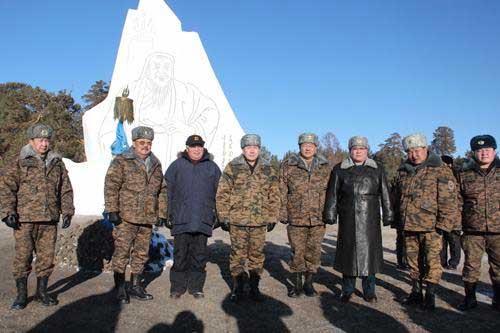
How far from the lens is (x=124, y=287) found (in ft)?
14.8

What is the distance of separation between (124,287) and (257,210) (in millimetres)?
1703

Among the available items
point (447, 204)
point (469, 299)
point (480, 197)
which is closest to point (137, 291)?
point (447, 204)

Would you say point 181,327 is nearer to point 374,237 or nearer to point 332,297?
point 332,297

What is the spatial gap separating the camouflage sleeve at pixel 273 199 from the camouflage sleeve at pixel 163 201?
1203 millimetres

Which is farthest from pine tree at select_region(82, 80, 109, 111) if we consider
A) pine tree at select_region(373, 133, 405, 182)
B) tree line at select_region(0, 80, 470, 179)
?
pine tree at select_region(373, 133, 405, 182)

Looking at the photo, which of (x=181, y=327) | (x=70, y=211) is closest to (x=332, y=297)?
(x=181, y=327)

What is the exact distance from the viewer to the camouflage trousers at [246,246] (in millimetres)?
4652

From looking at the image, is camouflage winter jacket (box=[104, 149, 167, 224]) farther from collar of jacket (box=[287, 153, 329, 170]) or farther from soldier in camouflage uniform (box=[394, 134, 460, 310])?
soldier in camouflage uniform (box=[394, 134, 460, 310])

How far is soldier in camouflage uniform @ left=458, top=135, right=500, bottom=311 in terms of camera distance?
435cm

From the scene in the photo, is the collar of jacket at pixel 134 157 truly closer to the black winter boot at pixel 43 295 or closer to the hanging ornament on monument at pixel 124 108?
the black winter boot at pixel 43 295

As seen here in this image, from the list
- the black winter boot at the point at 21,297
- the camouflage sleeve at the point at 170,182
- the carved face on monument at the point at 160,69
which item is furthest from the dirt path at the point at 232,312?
the carved face on monument at the point at 160,69

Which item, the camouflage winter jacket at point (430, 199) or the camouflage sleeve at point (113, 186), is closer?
the camouflage winter jacket at point (430, 199)

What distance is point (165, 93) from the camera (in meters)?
12.6

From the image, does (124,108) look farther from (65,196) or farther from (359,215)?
(359,215)
